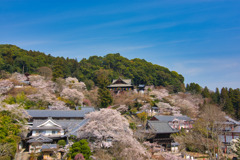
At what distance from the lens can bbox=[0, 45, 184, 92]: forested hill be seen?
42750 mm

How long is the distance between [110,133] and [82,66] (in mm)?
35314

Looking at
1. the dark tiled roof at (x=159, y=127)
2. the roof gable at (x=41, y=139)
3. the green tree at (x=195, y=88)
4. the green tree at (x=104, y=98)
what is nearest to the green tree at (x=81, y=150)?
the roof gable at (x=41, y=139)

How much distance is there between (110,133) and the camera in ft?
56.4

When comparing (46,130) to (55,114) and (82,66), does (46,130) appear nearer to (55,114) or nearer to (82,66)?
(55,114)

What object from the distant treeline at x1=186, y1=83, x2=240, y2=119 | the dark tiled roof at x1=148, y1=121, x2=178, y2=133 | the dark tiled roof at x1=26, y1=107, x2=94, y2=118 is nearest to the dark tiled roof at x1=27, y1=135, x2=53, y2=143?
the dark tiled roof at x1=26, y1=107, x2=94, y2=118

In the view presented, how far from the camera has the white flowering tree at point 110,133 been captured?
1673 cm

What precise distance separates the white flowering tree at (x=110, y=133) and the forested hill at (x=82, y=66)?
22051 mm

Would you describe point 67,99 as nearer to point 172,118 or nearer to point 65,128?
point 65,128

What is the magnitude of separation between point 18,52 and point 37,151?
1301 inches

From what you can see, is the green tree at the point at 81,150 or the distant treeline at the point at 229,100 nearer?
the green tree at the point at 81,150

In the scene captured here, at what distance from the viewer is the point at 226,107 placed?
38875mm

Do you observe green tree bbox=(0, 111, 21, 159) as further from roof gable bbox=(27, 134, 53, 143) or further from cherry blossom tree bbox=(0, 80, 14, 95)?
cherry blossom tree bbox=(0, 80, 14, 95)

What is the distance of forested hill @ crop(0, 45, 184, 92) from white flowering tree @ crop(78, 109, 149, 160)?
72.3ft

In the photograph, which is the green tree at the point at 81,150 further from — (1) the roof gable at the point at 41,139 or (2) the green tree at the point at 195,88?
(2) the green tree at the point at 195,88
